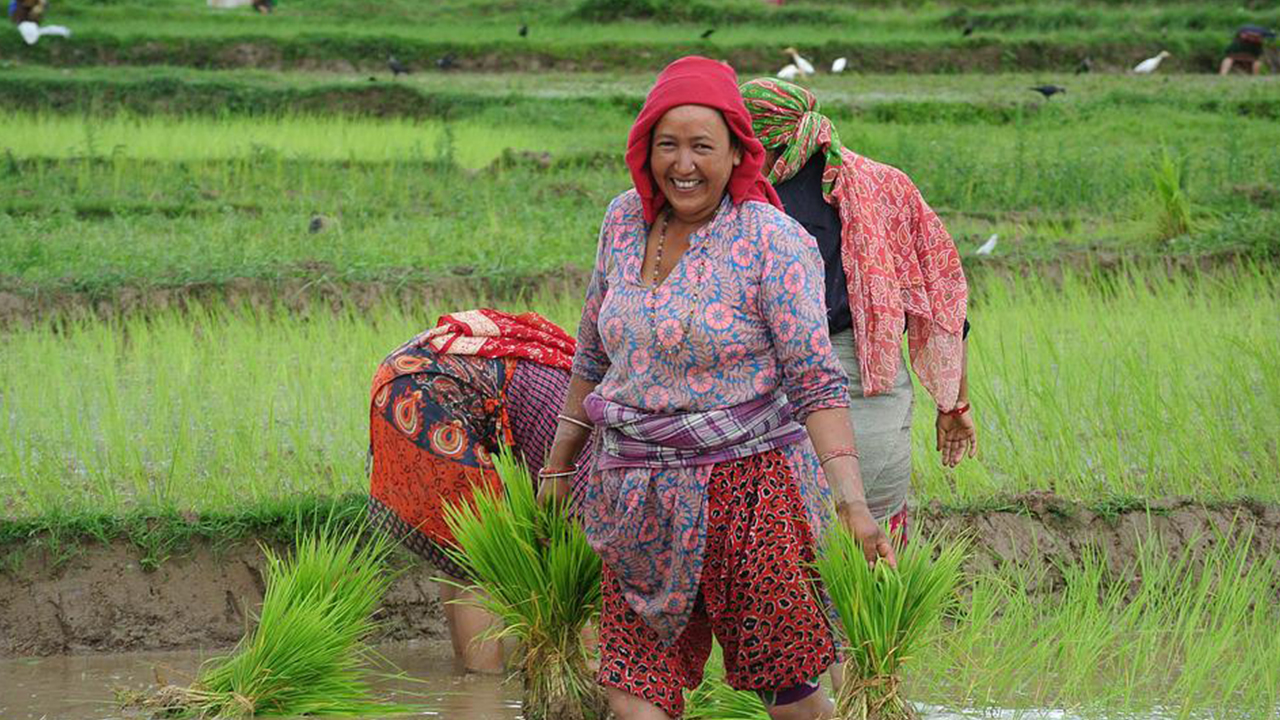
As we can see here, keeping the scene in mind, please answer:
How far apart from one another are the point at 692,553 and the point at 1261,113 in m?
→ 13.8

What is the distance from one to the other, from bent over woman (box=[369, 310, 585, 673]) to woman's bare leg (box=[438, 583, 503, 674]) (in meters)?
0.20

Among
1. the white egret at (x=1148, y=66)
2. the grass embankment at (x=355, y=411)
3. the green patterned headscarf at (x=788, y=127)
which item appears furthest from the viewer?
the white egret at (x=1148, y=66)

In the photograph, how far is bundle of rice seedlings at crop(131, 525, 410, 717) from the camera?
406cm

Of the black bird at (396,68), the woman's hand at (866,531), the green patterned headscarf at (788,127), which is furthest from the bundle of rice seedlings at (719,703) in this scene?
the black bird at (396,68)

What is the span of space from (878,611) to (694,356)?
1.86ft

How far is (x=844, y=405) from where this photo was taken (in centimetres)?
317

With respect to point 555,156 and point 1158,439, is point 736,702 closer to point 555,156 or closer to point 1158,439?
point 1158,439

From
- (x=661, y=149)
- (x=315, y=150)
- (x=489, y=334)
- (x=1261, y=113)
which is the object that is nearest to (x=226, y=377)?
(x=489, y=334)

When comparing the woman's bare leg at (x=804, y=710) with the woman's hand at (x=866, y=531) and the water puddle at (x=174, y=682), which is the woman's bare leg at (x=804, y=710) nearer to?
the woman's hand at (x=866, y=531)

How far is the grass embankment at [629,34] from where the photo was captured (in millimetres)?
19844

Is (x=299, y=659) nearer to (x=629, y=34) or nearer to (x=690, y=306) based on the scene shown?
(x=690, y=306)

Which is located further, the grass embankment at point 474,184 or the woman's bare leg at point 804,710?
the grass embankment at point 474,184

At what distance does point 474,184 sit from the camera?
1132 cm

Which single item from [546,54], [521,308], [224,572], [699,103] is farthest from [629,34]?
[699,103]
